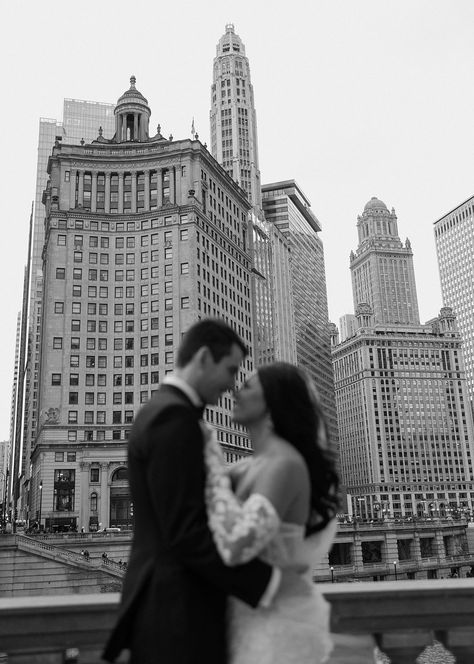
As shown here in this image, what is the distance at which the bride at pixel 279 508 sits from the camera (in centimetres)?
382

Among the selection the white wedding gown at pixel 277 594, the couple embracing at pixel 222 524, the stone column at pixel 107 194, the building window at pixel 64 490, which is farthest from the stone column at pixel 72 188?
the white wedding gown at pixel 277 594

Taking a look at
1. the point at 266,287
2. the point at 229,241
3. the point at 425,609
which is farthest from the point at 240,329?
the point at 425,609

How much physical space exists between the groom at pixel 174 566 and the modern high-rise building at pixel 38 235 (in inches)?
5601

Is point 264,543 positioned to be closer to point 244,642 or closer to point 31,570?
point 244,642

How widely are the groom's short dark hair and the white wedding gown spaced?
58 cm

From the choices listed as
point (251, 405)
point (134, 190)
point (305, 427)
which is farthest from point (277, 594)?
point (134, 190)

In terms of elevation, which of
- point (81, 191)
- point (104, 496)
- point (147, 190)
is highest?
point (147, 190)

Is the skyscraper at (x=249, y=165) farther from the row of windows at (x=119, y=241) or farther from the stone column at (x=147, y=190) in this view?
the row of windows at (x=119, y=241)

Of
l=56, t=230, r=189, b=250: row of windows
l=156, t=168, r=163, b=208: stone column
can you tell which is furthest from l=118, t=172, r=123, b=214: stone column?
l=156, t=168, r=163, b=208: stone column

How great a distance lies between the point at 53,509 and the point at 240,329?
144 ft

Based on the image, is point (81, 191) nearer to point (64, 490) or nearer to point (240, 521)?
point (64, 490)

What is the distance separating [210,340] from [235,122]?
171 metres

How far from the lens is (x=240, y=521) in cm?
377

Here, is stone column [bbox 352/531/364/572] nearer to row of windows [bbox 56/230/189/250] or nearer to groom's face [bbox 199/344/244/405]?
row of windows [bbox 56/230/189/250]
